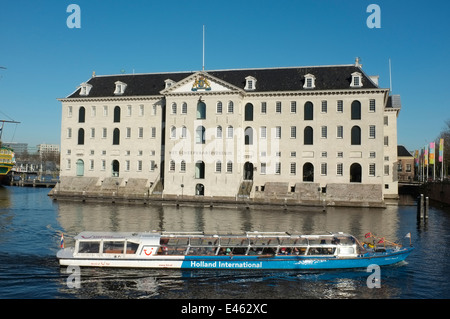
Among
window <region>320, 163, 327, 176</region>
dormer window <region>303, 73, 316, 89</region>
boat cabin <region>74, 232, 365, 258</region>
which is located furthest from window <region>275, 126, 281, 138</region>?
boat cabin <region>74, 232, 365, 258</region>

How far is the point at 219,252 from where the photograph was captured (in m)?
26.6

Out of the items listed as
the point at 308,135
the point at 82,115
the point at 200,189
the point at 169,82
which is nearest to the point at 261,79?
the point at 308,135

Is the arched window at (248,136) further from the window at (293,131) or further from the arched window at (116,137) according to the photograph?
the arched window at (116,137)

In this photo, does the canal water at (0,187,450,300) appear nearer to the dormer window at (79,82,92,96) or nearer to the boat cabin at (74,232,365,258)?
the boat cabin at (74,232,365,258)

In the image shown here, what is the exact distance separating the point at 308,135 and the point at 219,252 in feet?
135

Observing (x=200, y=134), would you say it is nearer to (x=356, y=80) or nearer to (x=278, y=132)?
(x=278, y=132)

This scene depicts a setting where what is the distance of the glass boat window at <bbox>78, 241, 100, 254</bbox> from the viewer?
2605 cm

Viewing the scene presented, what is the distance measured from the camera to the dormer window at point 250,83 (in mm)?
66625

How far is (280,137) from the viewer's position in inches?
2557

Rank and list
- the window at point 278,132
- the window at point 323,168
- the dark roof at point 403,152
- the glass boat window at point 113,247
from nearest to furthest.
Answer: the glass boat window at point 113,247 → the window at point 323,168 → the window at point 278,132 → the dark roof at point 403,152

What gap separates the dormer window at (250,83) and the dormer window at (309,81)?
314 inches

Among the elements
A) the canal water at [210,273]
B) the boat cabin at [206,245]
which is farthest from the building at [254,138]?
the boat cabin at [206,245]
